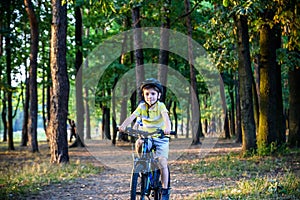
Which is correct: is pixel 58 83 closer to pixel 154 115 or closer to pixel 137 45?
pixel 137 45

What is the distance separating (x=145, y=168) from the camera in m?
5.81

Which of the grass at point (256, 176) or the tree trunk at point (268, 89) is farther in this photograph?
the tree trunk at point (268, 89)

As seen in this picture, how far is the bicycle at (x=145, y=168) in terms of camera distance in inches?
224

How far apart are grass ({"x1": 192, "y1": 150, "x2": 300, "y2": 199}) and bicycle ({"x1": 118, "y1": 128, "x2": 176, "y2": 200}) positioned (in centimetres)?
169

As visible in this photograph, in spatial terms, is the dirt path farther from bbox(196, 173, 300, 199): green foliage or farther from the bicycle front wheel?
the bicycle front wheel

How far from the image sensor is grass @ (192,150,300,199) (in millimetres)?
7152

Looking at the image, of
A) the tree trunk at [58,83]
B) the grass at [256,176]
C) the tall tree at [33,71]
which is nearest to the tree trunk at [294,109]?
the grass at [256,176]

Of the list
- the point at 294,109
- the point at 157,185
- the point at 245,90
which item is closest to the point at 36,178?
the point at 157,185

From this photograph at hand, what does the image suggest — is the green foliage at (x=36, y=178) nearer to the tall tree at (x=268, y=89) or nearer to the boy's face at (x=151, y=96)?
the boy's face at (x=151, y=96)

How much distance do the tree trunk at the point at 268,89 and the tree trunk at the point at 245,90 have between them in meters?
0.59

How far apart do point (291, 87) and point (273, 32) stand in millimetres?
2690

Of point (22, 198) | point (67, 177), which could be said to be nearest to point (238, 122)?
point (67, 177)

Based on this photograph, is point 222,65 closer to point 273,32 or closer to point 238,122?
point 273,32

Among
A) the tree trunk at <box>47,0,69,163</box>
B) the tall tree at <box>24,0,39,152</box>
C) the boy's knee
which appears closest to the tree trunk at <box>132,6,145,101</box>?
the tree trunk at <box>47,0,69,163</box>
